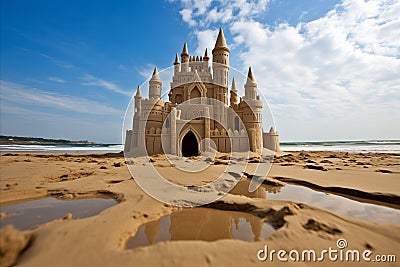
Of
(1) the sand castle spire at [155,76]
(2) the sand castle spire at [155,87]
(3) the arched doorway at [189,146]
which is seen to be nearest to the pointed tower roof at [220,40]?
(1) the sand castle spire at [155,76]

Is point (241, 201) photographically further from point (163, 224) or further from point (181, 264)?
point (181, 264)

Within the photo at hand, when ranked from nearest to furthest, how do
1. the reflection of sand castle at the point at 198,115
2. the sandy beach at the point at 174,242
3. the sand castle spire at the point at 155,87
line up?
the sandy beach at the point at 174,242 < the reflection of sand castle at the point at 198,115 < the sand castle spire at the point at 155,87

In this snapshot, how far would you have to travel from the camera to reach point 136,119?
26.8 m

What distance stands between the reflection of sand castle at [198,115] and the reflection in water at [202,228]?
16.4 meters

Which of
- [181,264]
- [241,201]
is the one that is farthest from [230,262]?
[241,201]

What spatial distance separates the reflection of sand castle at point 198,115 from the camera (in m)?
22.2

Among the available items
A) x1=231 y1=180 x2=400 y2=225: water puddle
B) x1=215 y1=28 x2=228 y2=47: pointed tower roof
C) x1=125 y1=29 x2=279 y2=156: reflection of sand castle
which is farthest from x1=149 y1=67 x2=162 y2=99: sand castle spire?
x1=231 y1=180 x2=400 y2=225: water puddle

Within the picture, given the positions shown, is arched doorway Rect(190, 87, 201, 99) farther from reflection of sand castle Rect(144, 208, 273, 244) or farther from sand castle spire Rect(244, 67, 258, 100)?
reflection of sand castle Rect(144, 208, 273, 244)

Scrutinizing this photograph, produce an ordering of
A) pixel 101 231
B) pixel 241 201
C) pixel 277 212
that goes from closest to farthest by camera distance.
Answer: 1. pixel 101 231
2. pixel 277 212
3. pixel 241 201

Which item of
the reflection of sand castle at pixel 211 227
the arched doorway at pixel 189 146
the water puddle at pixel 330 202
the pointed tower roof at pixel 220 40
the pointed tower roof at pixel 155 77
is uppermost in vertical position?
the pointed tower roof at pixel 220 40

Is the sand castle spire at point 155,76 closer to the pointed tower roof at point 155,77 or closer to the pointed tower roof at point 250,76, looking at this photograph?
the pointed tower roof at point 155,77

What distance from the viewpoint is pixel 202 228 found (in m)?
4.30

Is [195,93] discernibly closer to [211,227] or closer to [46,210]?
[46,210]

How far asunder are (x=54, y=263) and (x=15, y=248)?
82 centimetres
